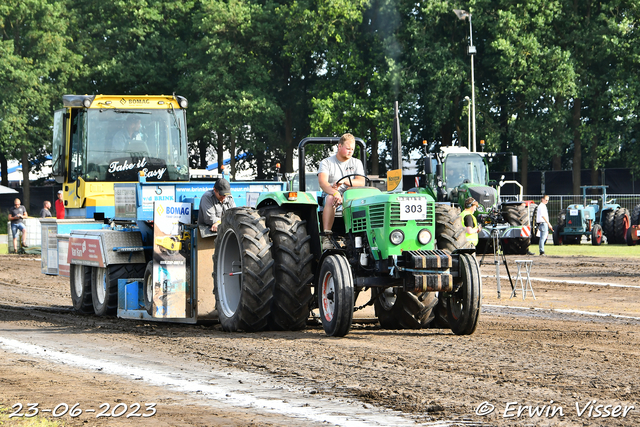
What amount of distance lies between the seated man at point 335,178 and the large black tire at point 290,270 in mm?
254

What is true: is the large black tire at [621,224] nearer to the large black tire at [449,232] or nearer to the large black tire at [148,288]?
the large black tire at [449,232]

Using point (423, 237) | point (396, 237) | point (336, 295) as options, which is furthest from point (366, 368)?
point (423, 237)

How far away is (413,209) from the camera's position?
31.6 ft

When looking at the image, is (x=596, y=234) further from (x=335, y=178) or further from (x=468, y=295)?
(x=468, y=295)

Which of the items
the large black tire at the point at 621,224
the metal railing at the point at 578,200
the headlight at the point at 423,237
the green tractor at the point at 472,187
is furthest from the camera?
the metal railing at the point at 578,200

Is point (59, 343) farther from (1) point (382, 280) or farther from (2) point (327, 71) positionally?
(2) point (327, 71)

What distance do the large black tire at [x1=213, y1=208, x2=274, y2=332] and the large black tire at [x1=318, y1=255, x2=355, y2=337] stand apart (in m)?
0.65

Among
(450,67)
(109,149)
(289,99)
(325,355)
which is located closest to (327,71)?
(289,99)

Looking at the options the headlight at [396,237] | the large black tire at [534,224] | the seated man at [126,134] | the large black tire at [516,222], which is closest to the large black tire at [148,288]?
the headlight at [396,237]

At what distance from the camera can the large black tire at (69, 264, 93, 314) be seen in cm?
1381

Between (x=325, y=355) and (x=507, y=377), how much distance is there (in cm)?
187

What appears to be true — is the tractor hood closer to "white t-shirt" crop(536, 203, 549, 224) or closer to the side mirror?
the side mirror

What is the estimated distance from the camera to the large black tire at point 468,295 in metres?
9.59

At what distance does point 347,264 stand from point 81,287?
5.90 m
